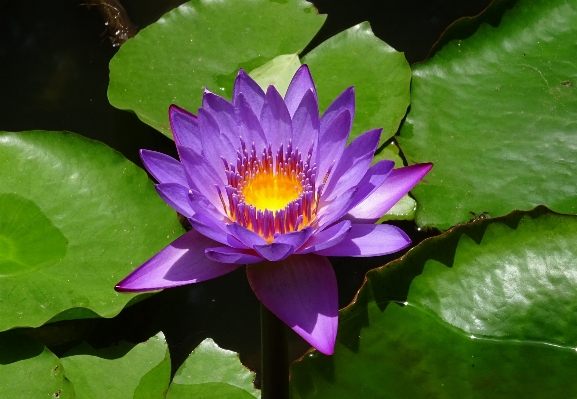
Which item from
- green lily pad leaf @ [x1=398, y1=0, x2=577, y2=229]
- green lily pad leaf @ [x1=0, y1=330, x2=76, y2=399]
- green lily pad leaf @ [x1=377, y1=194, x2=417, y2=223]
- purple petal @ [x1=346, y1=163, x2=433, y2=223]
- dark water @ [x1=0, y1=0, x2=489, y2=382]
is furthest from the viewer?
dark water @ [x1=0, y1=0, x2=489, y2=382]

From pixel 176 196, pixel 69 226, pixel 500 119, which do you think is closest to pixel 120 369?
pixel 69 226

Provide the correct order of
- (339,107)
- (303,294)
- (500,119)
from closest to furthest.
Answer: (303,294) < (339,107) < (500,119)

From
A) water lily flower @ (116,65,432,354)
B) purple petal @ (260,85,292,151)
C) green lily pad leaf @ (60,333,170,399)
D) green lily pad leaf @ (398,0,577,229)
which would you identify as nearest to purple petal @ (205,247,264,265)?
water lily flower @ (116,65,432,354)

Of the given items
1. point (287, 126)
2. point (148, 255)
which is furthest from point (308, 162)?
point (148, 255)

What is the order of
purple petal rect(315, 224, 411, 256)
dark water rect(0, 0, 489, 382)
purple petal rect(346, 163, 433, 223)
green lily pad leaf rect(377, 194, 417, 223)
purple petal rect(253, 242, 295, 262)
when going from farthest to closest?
1. dark water rect(0, 0, 489, 382)
2. green lily pad leaf rect(377, 194, 417, 223)
3. purple petal rect(346, 163, 433, 223)
4. purple petal rect(315, 224, 411, 256)
5. purple petal rect(253, 242, 295, 262)

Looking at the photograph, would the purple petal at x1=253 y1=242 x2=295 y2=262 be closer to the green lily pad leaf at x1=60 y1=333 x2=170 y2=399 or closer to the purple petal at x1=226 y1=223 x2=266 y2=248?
the purple petal at x1=226 y1=223 x2=266 y2=248

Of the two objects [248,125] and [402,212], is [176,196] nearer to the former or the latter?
[248,125]

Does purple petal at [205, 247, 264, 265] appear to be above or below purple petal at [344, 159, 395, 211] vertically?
below
